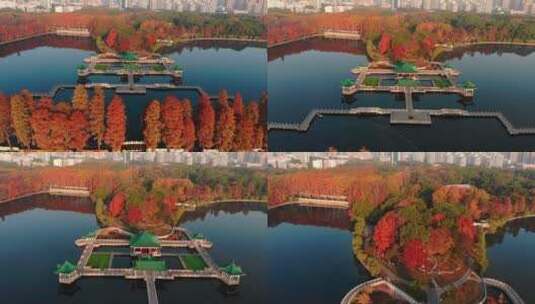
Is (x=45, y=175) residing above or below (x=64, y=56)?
below

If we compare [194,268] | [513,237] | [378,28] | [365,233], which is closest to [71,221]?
[194,268]

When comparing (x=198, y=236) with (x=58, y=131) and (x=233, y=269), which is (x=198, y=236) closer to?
(x=233, y=269)

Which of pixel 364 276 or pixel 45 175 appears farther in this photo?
pixel 45 175

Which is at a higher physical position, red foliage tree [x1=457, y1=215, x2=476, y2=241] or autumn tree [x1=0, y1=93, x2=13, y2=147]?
autumn tree [x1=0, y1=93, x2=13, y2=147]

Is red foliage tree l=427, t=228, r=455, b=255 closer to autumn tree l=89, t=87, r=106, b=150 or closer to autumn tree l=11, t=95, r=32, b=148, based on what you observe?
autumn tree l=89, t=87, r=106, b=150

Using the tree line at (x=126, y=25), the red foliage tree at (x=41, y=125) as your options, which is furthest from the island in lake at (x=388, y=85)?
the red foliage tree at (x=41, y=125)

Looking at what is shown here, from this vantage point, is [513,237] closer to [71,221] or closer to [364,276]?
[364,276]

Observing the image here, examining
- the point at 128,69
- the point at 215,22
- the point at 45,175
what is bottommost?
the point at 45,175

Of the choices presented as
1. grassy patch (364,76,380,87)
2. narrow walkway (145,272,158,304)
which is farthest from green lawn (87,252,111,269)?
grassy patch (364,76,380,87)
